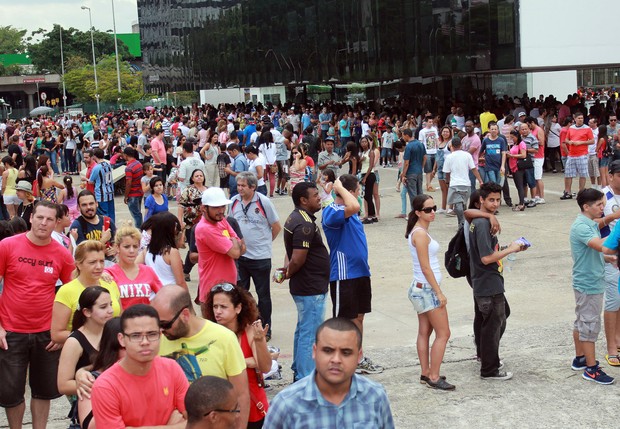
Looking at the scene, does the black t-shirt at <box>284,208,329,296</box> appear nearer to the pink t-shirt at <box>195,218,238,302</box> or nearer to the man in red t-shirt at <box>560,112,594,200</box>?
the pink t-shirt at <box>195,218,238,302</box>

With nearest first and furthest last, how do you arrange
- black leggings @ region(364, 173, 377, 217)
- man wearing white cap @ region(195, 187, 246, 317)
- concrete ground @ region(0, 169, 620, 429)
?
concrete ground @ region(0, 169, 620, 429) → man wearing white cap @ region(195, 187, 246, 317) → black leggings @ region(364, 173, 377, 217)

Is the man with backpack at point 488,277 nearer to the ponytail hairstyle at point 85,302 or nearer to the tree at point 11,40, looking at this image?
the ponytail hairstyle at point 85,302

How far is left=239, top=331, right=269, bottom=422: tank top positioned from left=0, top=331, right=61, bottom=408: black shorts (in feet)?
6.09

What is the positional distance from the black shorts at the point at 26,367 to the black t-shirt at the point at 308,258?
2120mm

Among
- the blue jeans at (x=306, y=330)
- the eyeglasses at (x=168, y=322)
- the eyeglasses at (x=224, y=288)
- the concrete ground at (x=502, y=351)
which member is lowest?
the concrete ground at (x=502, y=351)

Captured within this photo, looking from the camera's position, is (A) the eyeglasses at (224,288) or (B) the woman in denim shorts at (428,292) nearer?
(A) the eyeglasses at (224,288)

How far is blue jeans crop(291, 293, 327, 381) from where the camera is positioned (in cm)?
777

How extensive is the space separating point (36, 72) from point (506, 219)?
105 meters

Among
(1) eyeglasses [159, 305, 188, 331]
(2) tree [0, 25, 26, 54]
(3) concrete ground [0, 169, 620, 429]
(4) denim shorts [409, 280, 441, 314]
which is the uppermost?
(2) tree [0, 25, 26, 54]

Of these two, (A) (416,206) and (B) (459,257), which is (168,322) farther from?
(B) (459,257)

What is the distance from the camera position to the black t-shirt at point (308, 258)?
25.9 feet

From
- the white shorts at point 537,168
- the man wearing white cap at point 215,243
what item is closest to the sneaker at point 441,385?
the man wearing white cap at point 215,243

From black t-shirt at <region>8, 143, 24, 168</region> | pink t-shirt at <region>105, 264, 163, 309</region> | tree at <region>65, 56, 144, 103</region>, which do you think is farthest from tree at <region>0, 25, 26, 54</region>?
pink t-shirt at <region>105, 264, 163, 309</region>

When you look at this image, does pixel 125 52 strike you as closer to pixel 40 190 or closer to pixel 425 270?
pixel 40 190
